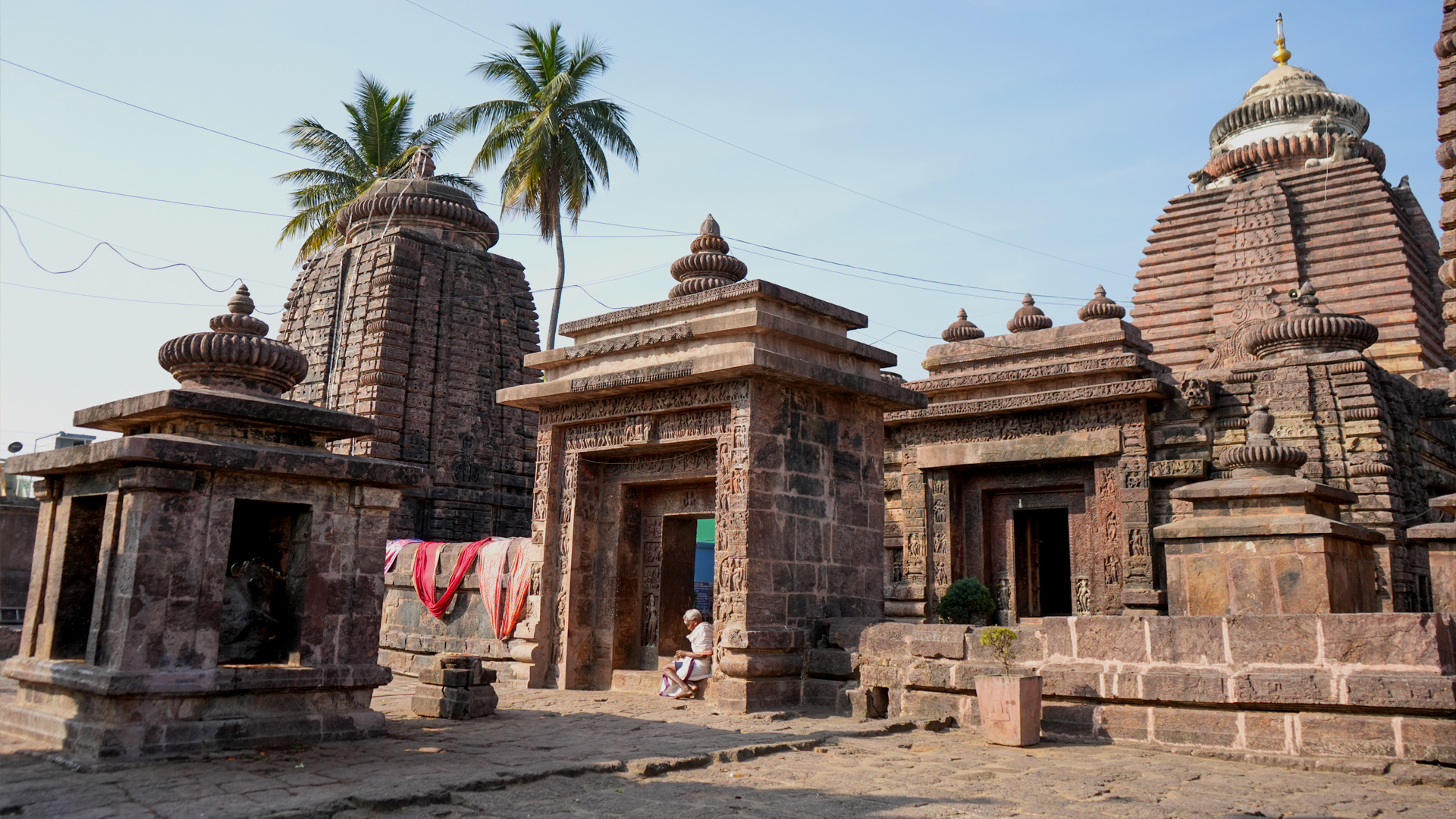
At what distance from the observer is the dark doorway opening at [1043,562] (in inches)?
564

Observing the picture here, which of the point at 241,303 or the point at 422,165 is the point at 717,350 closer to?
the point at 241,303

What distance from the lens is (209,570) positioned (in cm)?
680

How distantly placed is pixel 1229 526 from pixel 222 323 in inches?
338

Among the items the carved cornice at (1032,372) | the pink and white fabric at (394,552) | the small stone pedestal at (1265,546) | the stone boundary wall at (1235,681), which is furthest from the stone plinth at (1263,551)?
the pink and white fabric at (394,552)

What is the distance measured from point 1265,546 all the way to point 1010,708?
9.95ft

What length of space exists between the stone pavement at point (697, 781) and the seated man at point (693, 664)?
216 cm

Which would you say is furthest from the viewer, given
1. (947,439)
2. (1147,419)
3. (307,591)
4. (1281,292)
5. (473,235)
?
(473,235)

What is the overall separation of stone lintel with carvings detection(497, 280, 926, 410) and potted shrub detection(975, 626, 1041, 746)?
11.5 ft

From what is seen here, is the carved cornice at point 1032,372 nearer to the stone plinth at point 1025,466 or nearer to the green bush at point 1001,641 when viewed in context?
the stone plinth at point 1025,466

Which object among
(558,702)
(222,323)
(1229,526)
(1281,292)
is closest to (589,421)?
(558,702)

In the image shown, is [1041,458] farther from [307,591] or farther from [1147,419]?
[307,591]

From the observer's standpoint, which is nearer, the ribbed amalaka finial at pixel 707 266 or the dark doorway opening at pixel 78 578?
the dark doorway opening at pixel 78 578

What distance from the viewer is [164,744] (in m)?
6.29

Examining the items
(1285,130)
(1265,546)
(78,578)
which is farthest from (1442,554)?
(1285,130)
